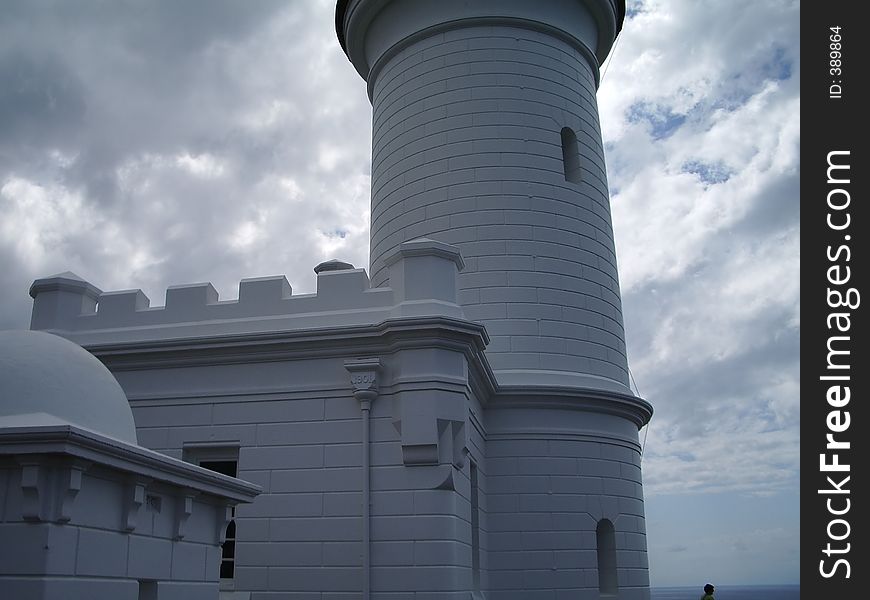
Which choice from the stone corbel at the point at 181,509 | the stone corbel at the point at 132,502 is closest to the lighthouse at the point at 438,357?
the stone corbel at the point at 181,509

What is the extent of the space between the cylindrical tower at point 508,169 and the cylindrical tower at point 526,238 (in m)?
0.03

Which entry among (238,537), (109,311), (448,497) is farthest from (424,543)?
(109,311)

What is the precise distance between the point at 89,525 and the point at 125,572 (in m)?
0.52

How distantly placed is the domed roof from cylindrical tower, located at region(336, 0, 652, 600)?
507cm

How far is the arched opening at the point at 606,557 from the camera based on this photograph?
11.7m

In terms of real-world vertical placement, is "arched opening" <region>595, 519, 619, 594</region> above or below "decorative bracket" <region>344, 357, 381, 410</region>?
below

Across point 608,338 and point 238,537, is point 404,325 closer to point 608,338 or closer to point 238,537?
point 238,537

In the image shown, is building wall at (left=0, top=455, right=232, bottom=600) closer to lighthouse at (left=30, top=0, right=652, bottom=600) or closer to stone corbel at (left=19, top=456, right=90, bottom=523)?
stone corbel at (left=19, top=456, right=90, bottom=523)

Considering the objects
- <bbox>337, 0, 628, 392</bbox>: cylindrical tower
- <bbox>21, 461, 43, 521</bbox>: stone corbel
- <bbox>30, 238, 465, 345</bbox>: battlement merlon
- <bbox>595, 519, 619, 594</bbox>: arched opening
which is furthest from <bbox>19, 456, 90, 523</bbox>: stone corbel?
<bbox>595, 519, 619, 594</bbox>: arched opening

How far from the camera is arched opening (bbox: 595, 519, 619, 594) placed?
Answer: 11719 mm

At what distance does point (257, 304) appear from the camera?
10281 mm

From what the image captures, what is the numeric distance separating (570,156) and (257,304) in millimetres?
6583

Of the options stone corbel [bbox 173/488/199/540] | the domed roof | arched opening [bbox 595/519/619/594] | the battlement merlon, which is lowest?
arched opening [bbox 595/519/619/594]

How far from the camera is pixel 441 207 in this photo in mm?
13219
